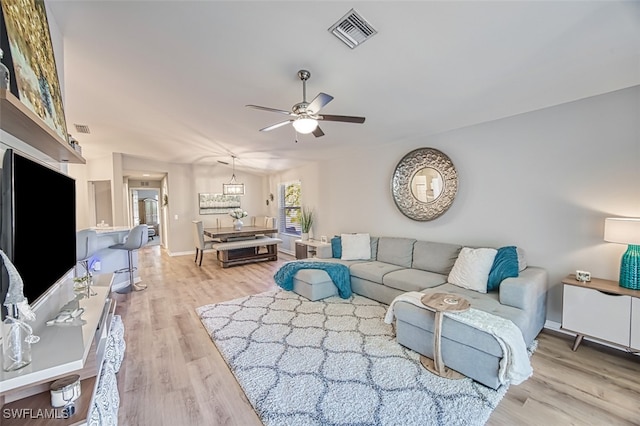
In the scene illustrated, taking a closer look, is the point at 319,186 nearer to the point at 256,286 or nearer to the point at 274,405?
the point at 256,286

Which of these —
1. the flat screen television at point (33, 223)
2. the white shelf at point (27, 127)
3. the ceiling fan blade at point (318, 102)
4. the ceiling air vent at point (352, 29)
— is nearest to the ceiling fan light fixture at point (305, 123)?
the ceiling fan blade at point (318, 102)

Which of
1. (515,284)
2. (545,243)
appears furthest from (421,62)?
(545,243)

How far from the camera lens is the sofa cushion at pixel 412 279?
3.31m

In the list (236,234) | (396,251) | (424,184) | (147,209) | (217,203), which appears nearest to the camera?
(424,184)

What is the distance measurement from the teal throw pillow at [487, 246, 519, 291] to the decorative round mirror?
3.51ft

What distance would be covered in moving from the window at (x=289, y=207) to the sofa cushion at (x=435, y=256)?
395 centimetres

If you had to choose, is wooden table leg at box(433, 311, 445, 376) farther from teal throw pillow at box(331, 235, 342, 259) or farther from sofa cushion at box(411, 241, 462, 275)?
teal throw pillow at box(331, 235, 342, 259)

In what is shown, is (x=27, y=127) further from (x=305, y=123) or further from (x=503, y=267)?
(x=503, y=267)

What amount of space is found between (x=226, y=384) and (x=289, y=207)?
586 centimetres

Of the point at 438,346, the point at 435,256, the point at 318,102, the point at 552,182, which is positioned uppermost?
the point at 318,102

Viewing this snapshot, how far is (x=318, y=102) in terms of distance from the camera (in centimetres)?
235

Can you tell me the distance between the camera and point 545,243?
10.1ft

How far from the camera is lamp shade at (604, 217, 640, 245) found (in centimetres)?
227

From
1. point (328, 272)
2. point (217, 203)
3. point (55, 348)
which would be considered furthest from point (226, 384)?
point (217, 203)
